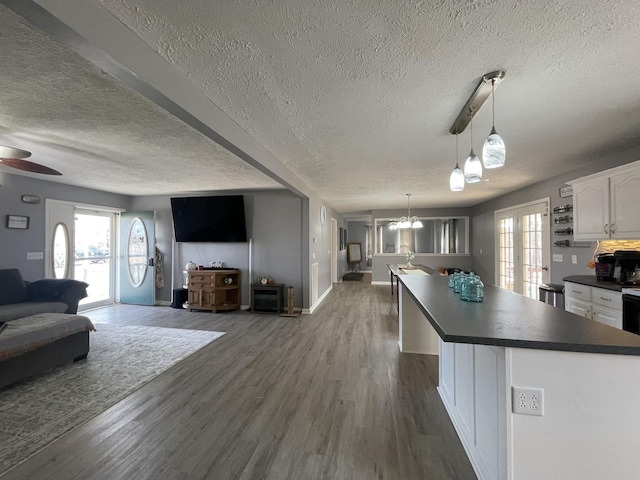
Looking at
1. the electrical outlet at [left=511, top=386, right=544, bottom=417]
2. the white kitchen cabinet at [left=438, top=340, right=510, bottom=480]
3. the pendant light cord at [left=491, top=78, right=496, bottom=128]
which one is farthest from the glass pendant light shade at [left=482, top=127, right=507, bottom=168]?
the electrical outlet at [left=511, top=386, right=544, bottom=417]

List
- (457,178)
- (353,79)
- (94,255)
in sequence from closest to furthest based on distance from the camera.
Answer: (353,79) → (457,178) → (94,255)

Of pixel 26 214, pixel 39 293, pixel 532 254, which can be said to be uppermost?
pixel 26 214

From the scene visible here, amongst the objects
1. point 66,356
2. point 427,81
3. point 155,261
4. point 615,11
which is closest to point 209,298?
point 155,261

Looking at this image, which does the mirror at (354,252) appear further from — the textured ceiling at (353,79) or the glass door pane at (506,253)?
the textured ceiling at (353,79)

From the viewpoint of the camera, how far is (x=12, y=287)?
384cm

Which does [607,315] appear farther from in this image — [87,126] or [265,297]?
[87,126]

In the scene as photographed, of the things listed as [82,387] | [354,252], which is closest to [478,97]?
[82,387]

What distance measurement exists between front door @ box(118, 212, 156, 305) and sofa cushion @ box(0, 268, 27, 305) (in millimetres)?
1993

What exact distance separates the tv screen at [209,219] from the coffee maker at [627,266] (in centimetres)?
523

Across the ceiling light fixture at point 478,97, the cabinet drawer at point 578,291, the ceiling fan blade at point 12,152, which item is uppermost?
the ceiling light fixture at point 478,97

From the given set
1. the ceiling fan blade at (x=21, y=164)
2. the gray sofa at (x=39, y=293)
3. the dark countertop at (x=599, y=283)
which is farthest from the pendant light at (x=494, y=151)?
the gray sofa at (x=39, y=293)

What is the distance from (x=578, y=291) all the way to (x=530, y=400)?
2.81 metres

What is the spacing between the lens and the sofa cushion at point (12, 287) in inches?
147

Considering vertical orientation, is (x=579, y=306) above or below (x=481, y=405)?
above
